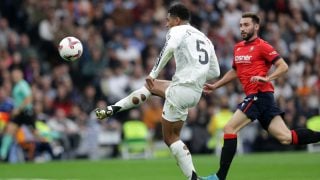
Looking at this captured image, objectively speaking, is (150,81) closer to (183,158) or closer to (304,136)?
(183,158)

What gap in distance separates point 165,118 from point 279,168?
17.8 ft

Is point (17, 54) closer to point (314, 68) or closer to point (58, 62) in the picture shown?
point (58, 62)

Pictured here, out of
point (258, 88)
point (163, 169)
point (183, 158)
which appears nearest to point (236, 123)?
point (258, 88)

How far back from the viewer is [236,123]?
496 inches

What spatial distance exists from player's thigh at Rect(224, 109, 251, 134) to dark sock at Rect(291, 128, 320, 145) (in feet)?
2.78

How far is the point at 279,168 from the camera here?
17.0 m

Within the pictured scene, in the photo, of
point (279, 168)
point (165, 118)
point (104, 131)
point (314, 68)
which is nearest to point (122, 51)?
point (104, 131)

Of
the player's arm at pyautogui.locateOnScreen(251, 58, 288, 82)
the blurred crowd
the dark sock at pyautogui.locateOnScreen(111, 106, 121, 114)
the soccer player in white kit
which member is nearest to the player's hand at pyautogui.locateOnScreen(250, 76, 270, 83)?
the player's arm at pyautogui.locateOnScreen(251, 58, 288, 82)

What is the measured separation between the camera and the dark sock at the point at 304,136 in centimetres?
1305

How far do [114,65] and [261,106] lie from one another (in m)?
12.3

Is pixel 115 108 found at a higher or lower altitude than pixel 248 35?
lower

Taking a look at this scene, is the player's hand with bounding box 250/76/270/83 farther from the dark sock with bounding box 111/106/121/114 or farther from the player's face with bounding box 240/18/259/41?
the dark sock with bounding box 111/106/121/114

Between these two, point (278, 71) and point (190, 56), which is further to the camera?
point (278, 71)

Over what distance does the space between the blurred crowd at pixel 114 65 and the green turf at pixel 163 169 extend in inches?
117
